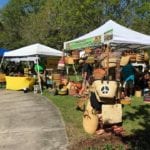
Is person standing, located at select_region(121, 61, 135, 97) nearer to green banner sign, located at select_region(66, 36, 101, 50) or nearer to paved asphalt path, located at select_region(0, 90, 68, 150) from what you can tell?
green banner sign, located at select_region(66, 36, 101, 50)

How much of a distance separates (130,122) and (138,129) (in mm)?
982

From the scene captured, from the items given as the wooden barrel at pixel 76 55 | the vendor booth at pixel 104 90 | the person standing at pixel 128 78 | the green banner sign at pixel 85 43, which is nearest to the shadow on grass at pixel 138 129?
the vendor booth at pixel 104 90

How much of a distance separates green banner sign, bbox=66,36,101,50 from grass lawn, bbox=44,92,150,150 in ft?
7.38

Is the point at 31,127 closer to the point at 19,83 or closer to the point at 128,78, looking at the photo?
the point at 128,78

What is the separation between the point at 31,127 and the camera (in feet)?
38.6

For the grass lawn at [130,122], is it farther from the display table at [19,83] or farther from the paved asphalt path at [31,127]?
the display table at [19,83]

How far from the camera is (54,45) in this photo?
5456 centimetres

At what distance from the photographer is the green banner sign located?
15143mm

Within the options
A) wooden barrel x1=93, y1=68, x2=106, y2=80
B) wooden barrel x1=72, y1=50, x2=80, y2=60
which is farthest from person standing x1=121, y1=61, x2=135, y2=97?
wooden barrel x1=93, y1=68, x2=106, y2=80

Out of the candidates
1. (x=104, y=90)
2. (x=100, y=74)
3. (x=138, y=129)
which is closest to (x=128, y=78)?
(x=100, y=74)

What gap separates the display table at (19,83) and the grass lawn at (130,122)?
20.9ft

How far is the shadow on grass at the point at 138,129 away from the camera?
9.16 meters

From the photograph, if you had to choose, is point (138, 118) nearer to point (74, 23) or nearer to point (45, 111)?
point (45, 111)

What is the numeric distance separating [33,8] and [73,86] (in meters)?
62.4
